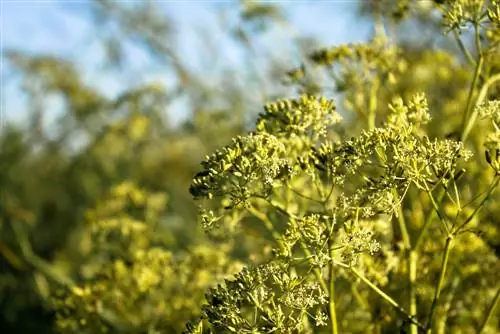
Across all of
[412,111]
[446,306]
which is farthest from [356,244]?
[446,306]

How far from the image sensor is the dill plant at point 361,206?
4.02 ft

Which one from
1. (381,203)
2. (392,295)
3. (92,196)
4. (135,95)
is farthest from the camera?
(92,196)

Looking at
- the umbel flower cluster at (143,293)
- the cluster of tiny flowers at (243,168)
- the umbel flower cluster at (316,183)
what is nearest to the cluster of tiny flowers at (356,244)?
the umbel flower cluster at (316,183)

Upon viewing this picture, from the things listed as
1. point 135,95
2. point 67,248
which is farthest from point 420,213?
point 67,248

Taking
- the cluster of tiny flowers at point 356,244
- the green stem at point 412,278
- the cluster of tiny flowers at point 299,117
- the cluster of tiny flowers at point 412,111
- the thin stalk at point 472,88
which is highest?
the thin stalk at point 472,88

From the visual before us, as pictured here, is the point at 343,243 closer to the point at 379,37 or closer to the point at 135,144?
the point at 379,37

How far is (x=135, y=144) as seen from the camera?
14.4ft

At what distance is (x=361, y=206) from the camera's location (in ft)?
4.45

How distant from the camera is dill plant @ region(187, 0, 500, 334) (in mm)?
1225

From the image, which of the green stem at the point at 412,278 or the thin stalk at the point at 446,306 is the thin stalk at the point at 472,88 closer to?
the green stem at the point at 412,278

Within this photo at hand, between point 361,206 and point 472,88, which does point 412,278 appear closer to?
point 361,206

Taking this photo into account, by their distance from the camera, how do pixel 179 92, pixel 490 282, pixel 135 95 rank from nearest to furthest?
pixel 490 282, pixel 135 95, pixel 179 92

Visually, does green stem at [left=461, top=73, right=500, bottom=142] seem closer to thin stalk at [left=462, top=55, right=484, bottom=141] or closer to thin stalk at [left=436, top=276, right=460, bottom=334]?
thin stalk at [left=462, top=55, right=484, bottom=141]

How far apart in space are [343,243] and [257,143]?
0.74ft
